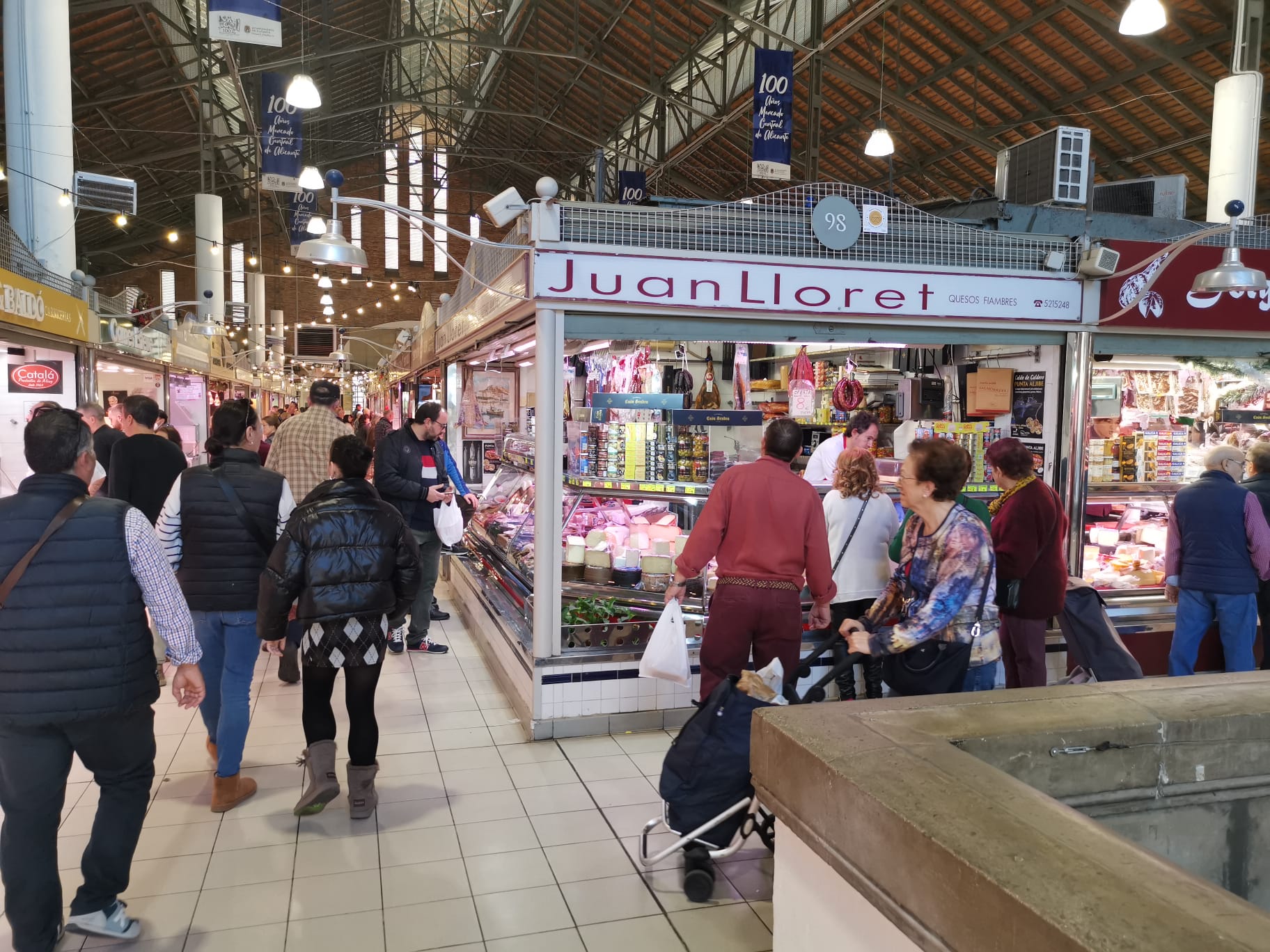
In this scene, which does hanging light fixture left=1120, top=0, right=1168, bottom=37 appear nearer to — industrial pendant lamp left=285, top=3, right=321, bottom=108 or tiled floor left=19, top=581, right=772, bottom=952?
tiled floor left=19, top=581, right=772, bottom=952

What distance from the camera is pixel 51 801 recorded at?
2.58 metres

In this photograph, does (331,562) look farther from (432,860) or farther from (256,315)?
(256,315)

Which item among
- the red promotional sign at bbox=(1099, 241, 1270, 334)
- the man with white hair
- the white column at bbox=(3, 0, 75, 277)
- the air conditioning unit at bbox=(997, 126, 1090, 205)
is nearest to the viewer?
the man with white hair

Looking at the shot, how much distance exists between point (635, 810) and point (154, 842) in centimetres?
194

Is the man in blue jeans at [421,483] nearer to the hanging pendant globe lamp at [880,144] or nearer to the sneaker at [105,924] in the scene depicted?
the sneaker at [105,924]

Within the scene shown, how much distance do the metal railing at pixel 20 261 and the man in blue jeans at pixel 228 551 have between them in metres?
3.54

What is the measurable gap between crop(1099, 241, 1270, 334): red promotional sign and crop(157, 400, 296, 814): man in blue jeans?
15.7ft

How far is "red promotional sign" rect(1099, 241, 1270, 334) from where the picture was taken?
5.12 metres

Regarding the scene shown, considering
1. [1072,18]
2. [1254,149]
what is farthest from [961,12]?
[1254,149]

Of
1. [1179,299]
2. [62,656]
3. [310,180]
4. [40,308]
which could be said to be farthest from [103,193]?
[1179,299]

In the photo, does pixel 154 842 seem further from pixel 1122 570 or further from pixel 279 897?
pixel 1122 570

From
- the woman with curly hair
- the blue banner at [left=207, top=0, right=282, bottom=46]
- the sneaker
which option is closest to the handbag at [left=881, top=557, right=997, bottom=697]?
the woman with curly hair

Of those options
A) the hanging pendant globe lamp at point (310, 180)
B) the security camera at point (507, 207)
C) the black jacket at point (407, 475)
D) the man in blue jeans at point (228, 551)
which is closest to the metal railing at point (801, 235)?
the security camera at point (507, 207)

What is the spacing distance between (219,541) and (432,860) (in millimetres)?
1597
